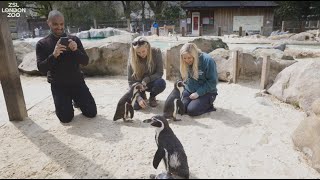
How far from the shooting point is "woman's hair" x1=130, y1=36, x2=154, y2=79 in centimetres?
405

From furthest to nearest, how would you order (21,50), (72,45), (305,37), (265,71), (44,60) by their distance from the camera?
(305,37) → (21,50) → (265,71) → (44,60) → (72,45)

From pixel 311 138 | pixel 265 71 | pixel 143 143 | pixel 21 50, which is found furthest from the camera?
pixel 21 50

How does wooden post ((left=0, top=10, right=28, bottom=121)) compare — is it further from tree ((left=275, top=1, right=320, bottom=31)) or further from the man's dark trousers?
tree ((left=275, top=1, right=320, bottom=31))

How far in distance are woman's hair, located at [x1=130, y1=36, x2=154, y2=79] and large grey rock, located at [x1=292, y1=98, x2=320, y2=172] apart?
2.14m

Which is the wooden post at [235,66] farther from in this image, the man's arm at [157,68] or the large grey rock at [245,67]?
the man's arm at [157,68]

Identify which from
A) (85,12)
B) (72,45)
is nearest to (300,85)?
(72,45)

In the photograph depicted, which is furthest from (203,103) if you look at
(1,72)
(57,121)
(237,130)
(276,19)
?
(276,19)

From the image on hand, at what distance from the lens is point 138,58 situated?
428cm

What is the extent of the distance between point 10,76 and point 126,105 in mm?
1543

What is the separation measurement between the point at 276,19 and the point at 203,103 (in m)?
23.4

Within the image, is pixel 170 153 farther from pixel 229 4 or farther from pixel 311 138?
pixel 229 4

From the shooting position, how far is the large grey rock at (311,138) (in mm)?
2740

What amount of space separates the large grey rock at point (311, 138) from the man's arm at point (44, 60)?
2.86m

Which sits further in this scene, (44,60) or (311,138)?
(44,60)
